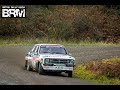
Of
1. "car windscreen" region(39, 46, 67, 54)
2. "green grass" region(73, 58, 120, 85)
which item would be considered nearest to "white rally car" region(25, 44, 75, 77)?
"car windscreen" region(39, 46, 67, 54)

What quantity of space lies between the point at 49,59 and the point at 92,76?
5.20 ft

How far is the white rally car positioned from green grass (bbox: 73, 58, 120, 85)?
1.71 feet

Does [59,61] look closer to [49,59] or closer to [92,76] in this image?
[49,59]

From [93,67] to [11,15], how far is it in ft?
13.5

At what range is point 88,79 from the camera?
2138 cm

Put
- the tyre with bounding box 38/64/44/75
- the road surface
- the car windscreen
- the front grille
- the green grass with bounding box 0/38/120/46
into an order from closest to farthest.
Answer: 1. the road surface
2. the green grass with bounding box 0/38/120/46
3. the tyre with bounding box 38/64/44/75
4. the front grille
5. the car windscreen

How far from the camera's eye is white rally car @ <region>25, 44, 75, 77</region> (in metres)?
21.3

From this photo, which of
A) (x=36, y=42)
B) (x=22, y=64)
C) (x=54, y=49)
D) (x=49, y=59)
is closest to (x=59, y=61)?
(x=49, y=59)

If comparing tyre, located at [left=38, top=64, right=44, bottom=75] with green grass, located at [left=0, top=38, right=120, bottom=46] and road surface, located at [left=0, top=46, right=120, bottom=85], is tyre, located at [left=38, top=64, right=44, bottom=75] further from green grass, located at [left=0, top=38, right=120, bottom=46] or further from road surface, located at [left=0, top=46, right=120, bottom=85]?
green grass, located at [left=0, top=38, right=120, bottom=46]

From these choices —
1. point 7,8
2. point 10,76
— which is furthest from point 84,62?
point 7,8

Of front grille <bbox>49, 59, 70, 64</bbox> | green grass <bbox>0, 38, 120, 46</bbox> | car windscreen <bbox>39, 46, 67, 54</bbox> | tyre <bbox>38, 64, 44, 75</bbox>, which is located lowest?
tyre <bbox>38, 64, 44, 75</bbox>

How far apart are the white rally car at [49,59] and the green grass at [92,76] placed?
0.52 metres

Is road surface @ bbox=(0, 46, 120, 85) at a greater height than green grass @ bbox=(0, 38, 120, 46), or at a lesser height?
lesser

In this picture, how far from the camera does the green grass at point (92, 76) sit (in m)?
20.6
